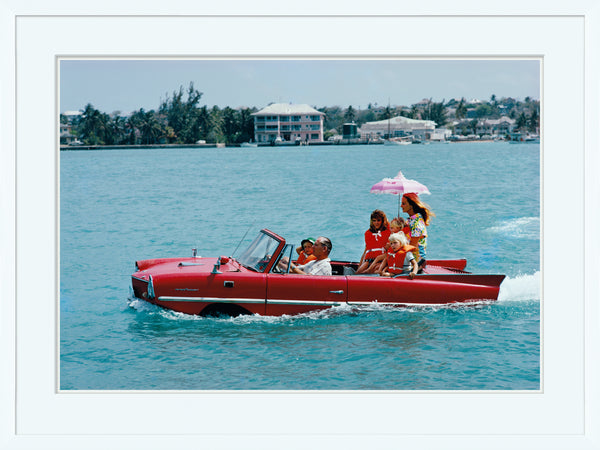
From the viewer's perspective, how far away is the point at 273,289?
34.7 ft

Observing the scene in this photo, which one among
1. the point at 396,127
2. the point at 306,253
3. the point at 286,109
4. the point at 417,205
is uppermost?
the point at 286,109

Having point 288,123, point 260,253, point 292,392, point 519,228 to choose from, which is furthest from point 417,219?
point 288,123

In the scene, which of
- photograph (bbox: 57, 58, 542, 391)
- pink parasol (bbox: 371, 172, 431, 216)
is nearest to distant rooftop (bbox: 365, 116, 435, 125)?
photograph (bbox: 57, 58, 542, 391)

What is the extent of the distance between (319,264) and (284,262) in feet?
1.78

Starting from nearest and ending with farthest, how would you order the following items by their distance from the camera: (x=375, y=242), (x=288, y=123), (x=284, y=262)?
(x=284, y=262), (x=375, y=242), (x=288, y=123)

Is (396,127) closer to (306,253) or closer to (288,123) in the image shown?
(288,123)

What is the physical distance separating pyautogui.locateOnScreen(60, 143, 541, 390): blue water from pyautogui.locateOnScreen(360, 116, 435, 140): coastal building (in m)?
44.7

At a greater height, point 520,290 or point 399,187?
point 399,187

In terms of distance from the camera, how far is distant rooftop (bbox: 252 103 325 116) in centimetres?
8031

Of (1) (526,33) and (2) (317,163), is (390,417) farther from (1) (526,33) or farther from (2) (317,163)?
(2) (317,163)

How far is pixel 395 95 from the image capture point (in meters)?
88.9

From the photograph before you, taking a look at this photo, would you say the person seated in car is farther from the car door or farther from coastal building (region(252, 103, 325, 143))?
coastal building (region(252, 103, 325, 143))

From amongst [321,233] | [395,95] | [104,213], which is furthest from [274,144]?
[321,233]

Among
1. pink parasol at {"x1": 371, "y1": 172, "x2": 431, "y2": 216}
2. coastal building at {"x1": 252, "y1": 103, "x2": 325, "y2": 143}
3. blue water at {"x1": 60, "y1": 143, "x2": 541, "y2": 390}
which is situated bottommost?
blue water at {"x1": 60, "y1": 143, "x2": 541, "y2": 390}
